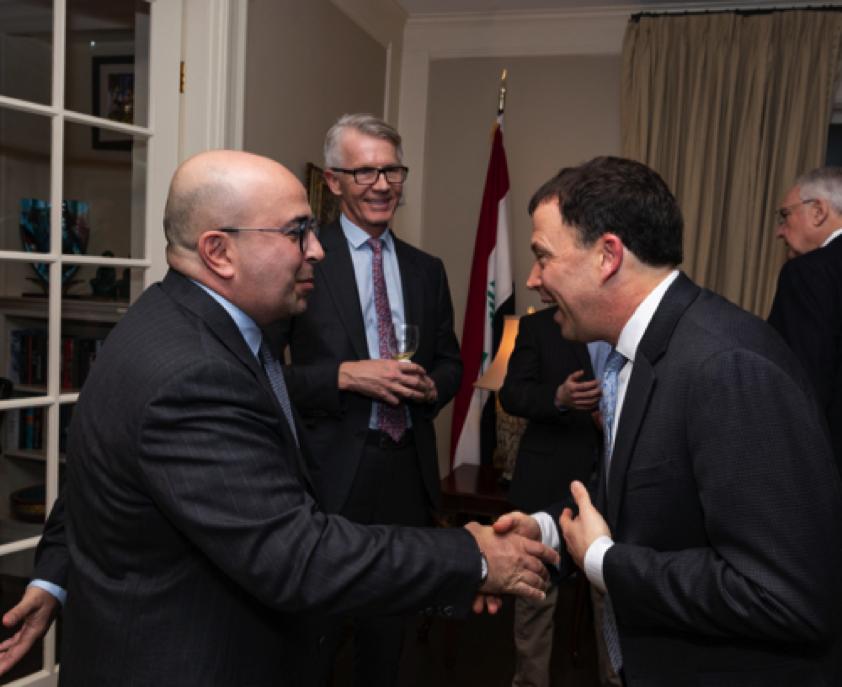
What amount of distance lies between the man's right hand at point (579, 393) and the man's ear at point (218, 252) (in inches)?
55.4

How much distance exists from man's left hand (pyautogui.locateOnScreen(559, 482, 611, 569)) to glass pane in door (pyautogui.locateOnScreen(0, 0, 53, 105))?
2.03 m

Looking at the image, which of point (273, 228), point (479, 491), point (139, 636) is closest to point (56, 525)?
point (139, 636)

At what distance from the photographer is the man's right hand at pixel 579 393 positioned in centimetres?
242

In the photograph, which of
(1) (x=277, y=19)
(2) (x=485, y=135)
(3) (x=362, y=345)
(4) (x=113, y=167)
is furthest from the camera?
(2) (x=485, y=135)

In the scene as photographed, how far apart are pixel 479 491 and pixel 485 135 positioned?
7.78 feet

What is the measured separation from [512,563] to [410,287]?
1.21 meters

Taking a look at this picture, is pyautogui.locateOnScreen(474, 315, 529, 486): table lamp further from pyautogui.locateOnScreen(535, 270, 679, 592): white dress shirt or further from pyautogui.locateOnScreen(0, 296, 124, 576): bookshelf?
pyautogui.locateOnScreen(535, 270, 679, 592): white dress shirt

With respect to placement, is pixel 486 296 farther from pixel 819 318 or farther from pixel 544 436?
pixel 819 318

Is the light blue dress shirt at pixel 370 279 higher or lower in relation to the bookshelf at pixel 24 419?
higher

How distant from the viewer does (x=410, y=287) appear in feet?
7.97

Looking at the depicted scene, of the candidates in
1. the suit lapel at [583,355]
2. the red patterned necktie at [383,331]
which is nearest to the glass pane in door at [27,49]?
the red patterned necktie at [383,331]

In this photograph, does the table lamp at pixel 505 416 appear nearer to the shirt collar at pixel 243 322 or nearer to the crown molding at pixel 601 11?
the shirt collar at pixel 243 322

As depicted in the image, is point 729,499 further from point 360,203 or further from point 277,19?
point 277,19

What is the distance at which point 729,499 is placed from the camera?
3.67 ft
